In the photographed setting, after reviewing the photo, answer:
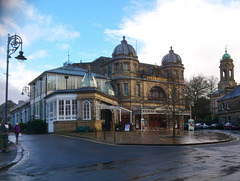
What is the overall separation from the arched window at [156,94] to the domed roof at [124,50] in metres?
7.81

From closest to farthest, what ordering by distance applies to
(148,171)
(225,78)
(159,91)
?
(148,171)
(159,91)
(225,78)

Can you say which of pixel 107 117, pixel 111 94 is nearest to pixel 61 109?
pixel 107 117

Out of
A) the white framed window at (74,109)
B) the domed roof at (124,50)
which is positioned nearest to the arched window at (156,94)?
the domed roof at (124,50)

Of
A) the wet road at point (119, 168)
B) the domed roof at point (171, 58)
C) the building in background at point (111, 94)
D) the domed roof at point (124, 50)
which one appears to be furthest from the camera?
the domed roof at point (171, 58)

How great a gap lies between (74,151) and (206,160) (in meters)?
7.72

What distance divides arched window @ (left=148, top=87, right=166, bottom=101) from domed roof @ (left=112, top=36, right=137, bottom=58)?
7.81 m

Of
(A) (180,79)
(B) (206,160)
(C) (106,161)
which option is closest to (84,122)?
(C) (106,161)

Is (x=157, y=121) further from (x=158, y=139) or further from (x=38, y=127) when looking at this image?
(x=158, y=139)

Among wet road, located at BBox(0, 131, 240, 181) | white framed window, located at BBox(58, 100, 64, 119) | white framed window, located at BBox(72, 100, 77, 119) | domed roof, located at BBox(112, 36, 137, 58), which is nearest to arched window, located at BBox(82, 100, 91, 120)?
white framed window, located at BBox(72, 100, 77, 119)

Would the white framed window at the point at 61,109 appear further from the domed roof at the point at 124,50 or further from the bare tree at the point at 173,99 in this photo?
the domed roof at the point at 124,50

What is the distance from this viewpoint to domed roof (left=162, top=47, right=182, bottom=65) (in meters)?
55.6

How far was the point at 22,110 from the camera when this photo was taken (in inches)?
1935

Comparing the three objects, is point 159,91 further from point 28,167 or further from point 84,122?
point 28,167

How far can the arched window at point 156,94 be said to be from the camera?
5131 centimetres
